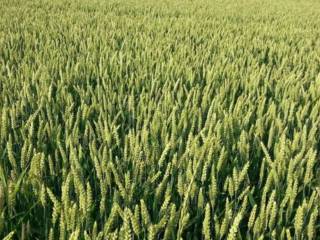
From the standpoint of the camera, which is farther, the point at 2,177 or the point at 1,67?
the point at 1,67

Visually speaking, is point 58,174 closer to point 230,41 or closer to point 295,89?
point 295,89

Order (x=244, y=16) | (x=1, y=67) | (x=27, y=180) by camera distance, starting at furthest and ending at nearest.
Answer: (x=244, y=16) < (x=1, y=67) < (x=27, y=180)

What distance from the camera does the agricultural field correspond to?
759 mm

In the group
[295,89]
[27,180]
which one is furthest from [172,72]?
[27,180]

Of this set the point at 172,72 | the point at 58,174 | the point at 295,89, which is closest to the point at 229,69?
the point at 172,72

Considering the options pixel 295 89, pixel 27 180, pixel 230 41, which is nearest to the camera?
pixel 27 180

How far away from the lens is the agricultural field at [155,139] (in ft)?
2.49

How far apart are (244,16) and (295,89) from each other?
13.8ft

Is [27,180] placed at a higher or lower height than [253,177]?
higher

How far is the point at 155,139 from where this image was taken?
3.69ft

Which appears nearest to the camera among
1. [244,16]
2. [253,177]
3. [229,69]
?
[253,177]

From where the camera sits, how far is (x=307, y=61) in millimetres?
2566

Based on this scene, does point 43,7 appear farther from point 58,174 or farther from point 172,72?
point 58,174

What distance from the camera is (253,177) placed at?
1.13 m
